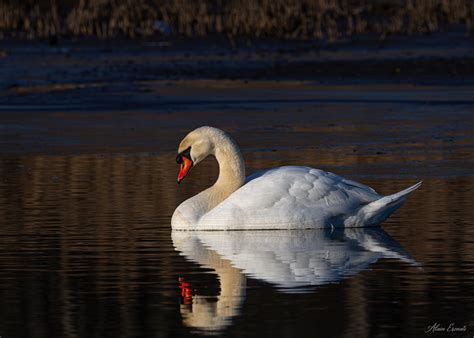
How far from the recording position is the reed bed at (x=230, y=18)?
36969mm

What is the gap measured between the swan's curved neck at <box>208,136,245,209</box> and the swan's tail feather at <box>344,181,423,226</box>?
930 millimetres

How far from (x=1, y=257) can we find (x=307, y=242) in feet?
6.80

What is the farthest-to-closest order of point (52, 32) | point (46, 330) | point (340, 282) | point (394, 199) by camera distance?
point (52, 32) < point (394, 199) < point (340, 282) < point (46, 330)

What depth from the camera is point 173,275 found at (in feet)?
30.2

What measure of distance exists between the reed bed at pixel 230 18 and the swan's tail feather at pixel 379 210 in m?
23.5

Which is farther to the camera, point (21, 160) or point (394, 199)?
point (21, 160)

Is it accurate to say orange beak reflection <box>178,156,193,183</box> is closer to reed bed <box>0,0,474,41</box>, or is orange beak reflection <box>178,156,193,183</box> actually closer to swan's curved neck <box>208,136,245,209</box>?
swan's curved neck <box>208,136,245,209</box>

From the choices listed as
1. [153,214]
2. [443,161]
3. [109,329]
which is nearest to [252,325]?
[109,329]

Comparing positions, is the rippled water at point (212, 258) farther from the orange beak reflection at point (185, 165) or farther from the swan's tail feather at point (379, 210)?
the orange beak reflection at point (185, 165)

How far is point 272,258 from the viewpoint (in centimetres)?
984

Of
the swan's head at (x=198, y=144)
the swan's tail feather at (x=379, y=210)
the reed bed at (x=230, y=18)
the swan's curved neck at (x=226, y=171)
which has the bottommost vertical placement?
the reed bed at (x=230, y=18)

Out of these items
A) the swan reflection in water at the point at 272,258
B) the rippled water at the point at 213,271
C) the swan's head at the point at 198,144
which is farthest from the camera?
the swan's head at the point at 198,144

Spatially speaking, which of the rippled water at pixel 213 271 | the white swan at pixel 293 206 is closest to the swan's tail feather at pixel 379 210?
the white swan at pixel 293 206

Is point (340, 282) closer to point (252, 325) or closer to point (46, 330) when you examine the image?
point (252, 325)
